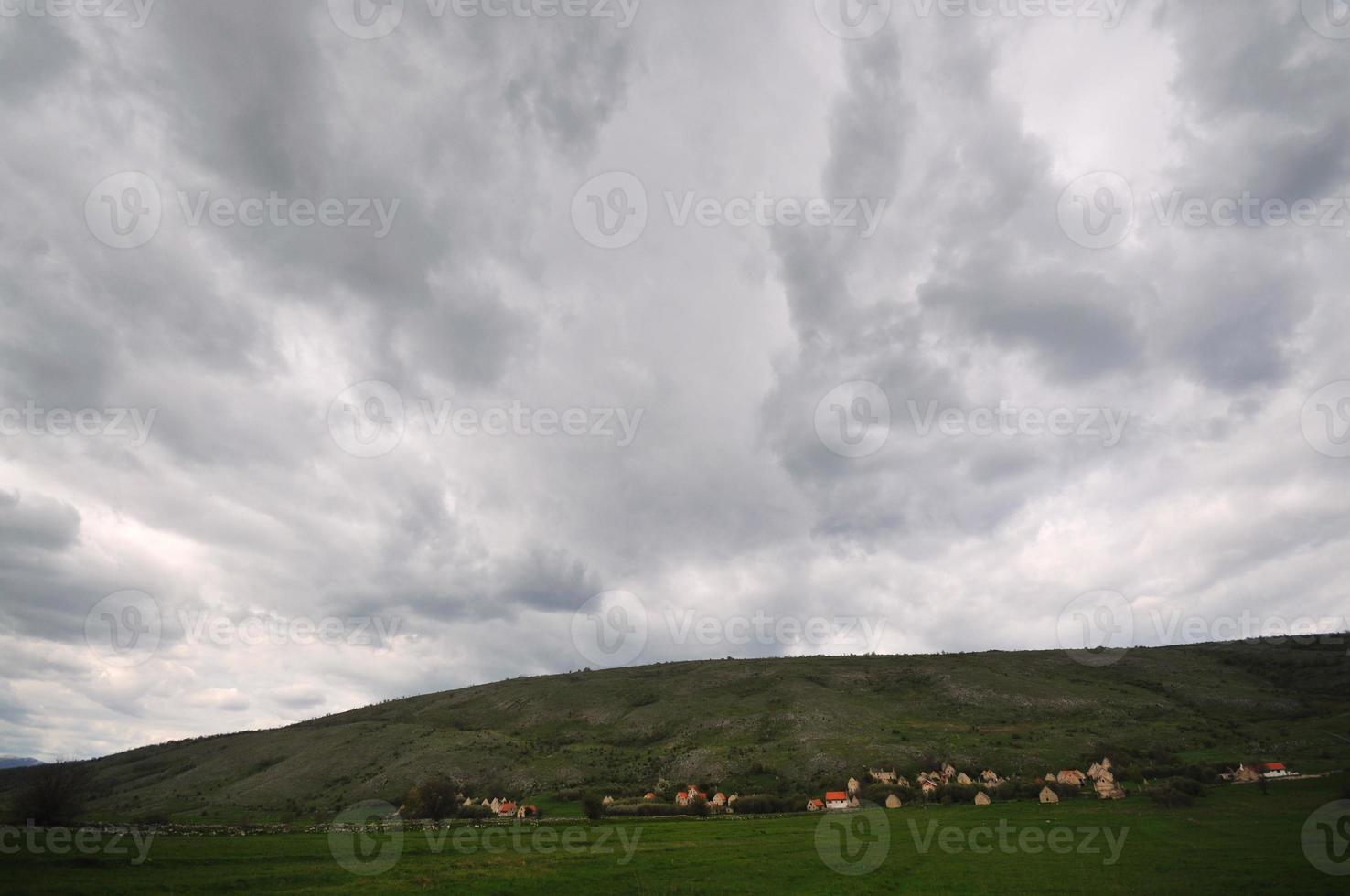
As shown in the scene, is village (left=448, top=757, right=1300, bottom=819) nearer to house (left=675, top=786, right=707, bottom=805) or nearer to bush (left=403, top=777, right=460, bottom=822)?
house (left=675, top=786, right=707, bottom=805)

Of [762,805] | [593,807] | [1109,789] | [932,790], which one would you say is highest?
[1109,789]

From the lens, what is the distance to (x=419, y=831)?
71562mm

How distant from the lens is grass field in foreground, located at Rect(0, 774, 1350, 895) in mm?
37969

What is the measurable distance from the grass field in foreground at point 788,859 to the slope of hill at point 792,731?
3636 centimetres

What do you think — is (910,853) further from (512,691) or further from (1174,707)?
(512,691)

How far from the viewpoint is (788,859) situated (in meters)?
47.9

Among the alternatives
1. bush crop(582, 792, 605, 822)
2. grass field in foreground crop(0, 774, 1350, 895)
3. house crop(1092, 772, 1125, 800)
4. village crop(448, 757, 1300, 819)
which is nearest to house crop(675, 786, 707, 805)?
village crop(448, 757, 1300, 819)

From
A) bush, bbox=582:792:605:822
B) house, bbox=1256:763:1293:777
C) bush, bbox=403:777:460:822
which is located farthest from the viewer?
bush, bbox=403:777:460:822

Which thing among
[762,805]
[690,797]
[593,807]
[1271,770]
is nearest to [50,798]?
[593,807]

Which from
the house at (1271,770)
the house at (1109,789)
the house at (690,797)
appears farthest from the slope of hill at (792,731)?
the house at (1109,789)

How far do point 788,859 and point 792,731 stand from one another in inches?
3354

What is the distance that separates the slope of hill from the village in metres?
6.85

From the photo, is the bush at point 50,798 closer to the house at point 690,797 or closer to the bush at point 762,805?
the house at point 690,797

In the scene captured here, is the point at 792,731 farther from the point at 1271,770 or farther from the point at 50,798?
the point at 50,798
